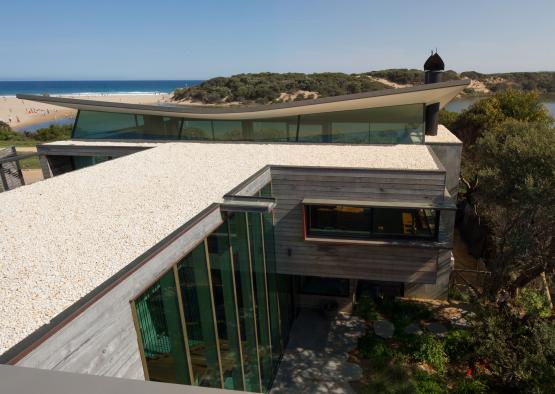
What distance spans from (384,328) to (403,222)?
4553mm

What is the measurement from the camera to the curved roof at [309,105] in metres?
11.2

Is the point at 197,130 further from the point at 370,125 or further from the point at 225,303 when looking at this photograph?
the point at 225,303

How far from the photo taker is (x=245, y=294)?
8266 mm

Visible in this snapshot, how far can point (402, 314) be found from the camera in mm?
13039

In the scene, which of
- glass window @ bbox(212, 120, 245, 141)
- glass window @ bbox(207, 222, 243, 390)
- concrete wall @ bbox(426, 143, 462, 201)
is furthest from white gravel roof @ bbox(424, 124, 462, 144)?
glass window @ bbox(207, 222, 243, 390)

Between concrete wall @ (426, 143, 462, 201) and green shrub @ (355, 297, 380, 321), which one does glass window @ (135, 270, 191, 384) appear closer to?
green shrub @ (355, 297, 380, 321)

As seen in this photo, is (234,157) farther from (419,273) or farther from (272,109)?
(419,273)

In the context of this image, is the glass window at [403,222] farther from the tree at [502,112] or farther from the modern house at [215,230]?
the tree at [502,112]

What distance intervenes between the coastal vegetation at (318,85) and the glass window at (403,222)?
Answer: 59695mm

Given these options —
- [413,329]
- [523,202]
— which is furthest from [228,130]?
[523,202]

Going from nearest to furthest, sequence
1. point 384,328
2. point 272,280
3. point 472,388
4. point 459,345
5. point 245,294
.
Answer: point 245,294 < point 472,388 < point 272,280 < point 459,345 < point 384,328

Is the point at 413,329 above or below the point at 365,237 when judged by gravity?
below

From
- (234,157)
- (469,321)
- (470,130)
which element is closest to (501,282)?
(469,321)

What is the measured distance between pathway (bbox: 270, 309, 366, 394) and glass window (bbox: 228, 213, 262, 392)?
71.4 inches
